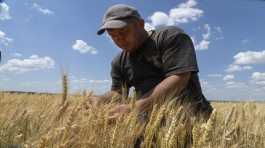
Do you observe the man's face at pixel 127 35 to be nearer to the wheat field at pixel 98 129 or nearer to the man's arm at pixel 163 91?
the man's arm at pixel 163 91

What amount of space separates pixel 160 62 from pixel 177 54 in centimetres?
20

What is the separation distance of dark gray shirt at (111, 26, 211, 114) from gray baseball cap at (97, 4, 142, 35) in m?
0.20

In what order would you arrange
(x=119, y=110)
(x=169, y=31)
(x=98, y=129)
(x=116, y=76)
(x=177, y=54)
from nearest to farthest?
(x=98, y=129) → (x=119, y=110) → (x=177, y=54) → (x=169, y=31) → (x=116, y=76)

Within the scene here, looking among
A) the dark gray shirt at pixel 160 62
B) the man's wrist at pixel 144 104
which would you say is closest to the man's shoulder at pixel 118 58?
the dark gray shirt at pixel 160 62

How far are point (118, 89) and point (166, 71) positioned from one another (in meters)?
0.57

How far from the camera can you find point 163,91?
240 centimetres

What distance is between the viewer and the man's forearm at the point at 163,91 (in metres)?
2.34

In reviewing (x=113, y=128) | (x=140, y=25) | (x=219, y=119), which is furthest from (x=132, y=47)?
(x=113, y=128)

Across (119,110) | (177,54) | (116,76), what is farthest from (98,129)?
(116,76)

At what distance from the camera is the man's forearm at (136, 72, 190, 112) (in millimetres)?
2344

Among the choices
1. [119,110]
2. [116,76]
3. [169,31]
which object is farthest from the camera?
[116,76]

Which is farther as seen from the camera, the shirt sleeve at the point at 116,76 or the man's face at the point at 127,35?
the shirt sleeve at the point at 116,76

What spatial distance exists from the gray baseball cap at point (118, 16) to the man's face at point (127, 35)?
4cm

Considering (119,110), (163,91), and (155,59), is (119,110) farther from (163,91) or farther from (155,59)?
(155,59)
